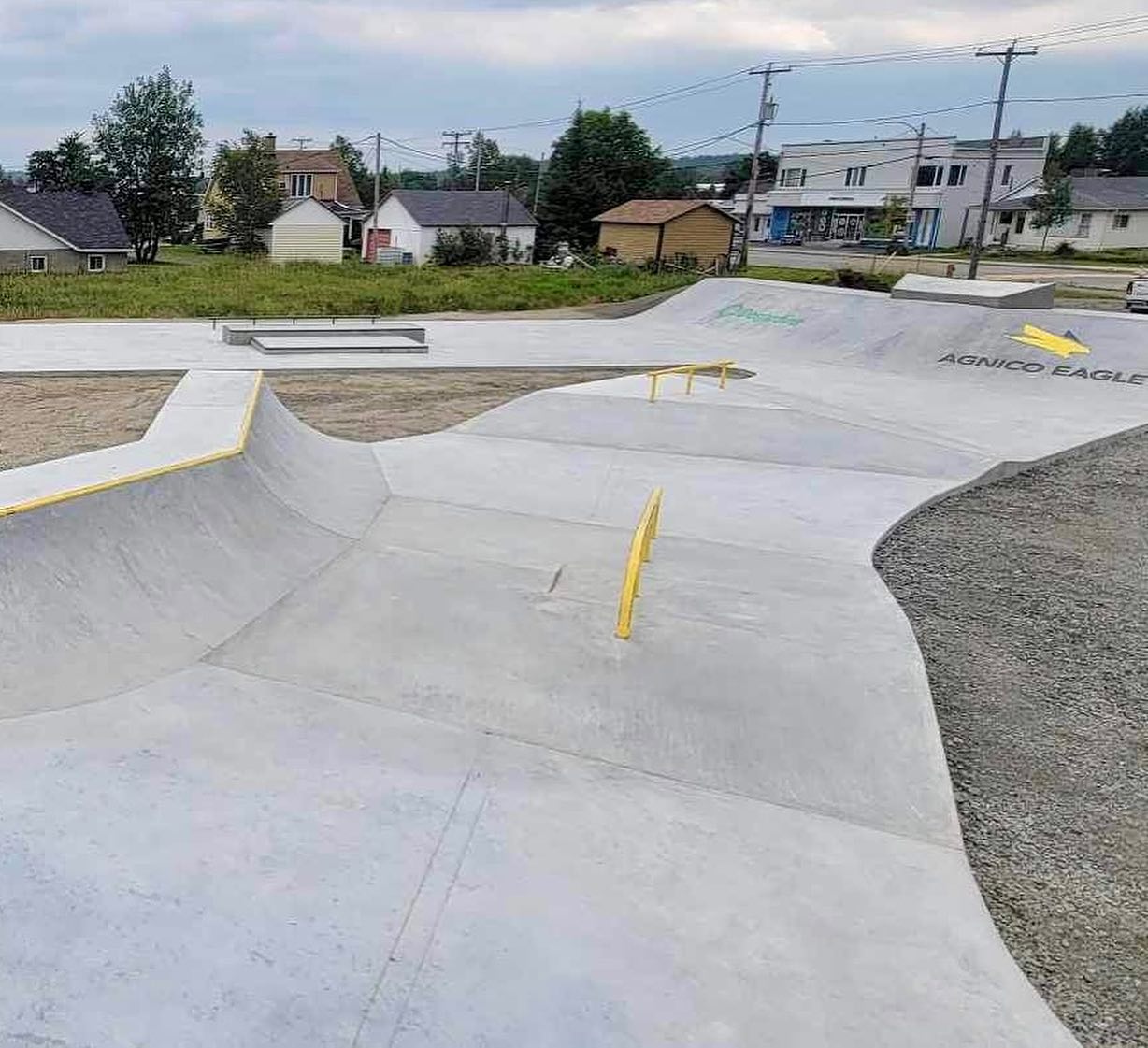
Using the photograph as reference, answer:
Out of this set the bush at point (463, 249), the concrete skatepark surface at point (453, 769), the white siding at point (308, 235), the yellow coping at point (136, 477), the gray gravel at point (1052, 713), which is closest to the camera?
the concrete skatepark surface at point (453, 769)

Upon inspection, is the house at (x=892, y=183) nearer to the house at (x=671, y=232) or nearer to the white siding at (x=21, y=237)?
the house at (x=671, y=232)

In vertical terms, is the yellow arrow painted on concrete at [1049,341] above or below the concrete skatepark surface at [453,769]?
above

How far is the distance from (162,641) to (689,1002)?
4.06m

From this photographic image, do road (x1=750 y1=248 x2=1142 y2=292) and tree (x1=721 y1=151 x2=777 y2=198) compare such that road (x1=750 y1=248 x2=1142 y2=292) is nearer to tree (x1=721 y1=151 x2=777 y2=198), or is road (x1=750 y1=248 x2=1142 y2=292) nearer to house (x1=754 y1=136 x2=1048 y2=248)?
house (x1=754 y1=136 x2=1048 y2=248)

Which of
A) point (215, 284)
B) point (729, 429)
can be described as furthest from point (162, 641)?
point (215, 284)

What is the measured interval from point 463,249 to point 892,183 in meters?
37.4

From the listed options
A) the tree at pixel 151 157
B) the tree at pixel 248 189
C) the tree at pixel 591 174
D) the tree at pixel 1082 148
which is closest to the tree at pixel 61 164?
the tree at pixel 151 157

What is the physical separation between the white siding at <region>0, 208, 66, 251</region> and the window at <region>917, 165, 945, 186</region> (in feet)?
Result: 178

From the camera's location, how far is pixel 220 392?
1073 centimetres

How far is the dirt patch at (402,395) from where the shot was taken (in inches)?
517

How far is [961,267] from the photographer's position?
135ft

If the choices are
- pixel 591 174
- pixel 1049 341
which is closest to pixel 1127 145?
pixel 591 174

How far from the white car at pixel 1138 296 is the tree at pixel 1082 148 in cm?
10969

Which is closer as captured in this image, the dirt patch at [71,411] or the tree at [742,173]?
the dirt patch at [71,411]
